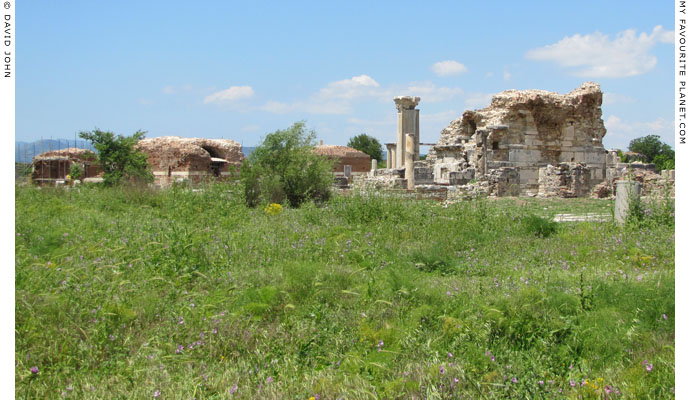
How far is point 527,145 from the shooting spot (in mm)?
28359

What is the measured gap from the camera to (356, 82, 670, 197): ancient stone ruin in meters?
23.8

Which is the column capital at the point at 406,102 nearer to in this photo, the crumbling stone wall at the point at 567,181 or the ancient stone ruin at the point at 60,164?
the crumbling stone wall at the point at 567,181

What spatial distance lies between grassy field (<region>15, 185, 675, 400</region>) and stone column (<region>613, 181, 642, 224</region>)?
2.06m

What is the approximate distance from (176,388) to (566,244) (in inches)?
244

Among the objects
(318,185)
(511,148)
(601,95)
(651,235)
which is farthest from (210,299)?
(601,95)

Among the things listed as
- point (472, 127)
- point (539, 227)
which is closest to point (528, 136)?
point (472, 127)

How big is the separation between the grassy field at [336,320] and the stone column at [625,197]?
206cm

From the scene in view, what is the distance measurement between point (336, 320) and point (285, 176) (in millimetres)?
11141

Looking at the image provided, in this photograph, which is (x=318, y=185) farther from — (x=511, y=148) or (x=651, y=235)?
(x=511, y=148)

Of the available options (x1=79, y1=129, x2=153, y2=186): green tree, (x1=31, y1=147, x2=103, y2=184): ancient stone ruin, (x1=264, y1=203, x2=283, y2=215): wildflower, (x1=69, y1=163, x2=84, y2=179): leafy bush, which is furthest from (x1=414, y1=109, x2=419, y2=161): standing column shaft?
(x1=69, y1=163, x2=84, y2=179): leafy bush

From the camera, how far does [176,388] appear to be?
3.42 m

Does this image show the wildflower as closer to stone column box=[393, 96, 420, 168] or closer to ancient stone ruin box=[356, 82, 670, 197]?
ancient stone ruin box=[356, 82, 670, 197]

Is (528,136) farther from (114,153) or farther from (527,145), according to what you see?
(114,153)

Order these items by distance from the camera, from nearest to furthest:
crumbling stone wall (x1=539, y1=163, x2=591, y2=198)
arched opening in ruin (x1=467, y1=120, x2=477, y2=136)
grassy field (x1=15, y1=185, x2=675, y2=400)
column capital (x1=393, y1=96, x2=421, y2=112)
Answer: grassy field (x1=15, y1=185, x2=675, y2=400) → crumbling stone wall (x1=539, y1=163, x2=591, y2=198) → column capital (x1=393, y1=96, x2=421, y2=112) → arched opening in ruin (x1=467, y1=120, x2=477, y2=136)
